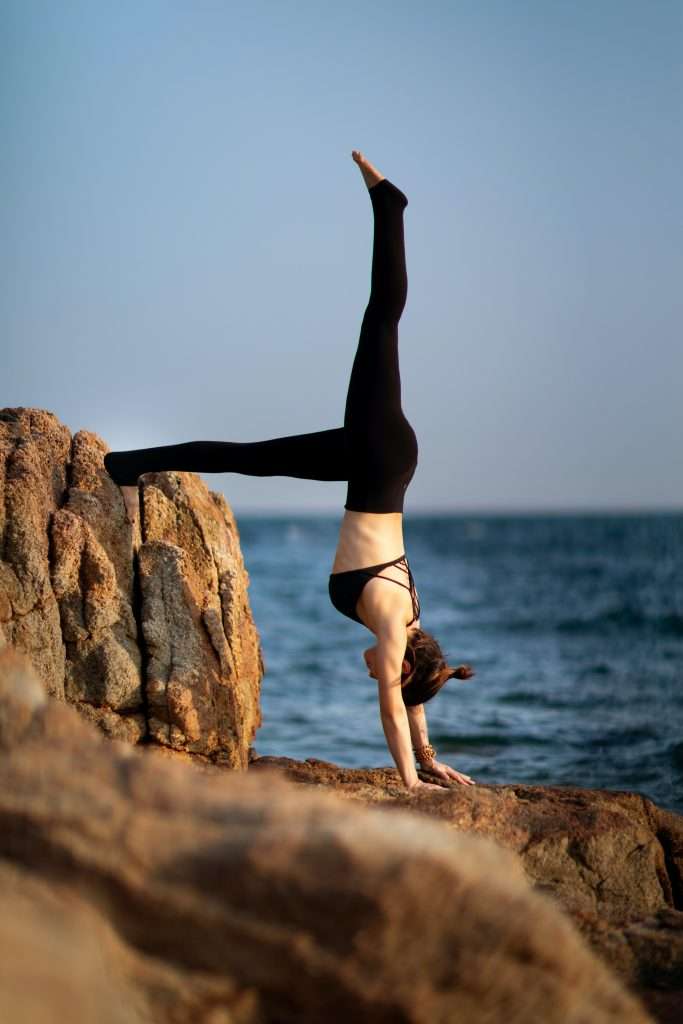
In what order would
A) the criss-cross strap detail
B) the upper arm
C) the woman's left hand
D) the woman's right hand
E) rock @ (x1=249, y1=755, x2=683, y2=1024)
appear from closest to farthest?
rock @ (x1=249, y1=755, x2=683, y2=1024)
the upper arm
the woman's right hand
the criss-cross strap detail
the woman's left hand

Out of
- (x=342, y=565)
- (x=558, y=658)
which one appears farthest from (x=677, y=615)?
(x=342, y=565)

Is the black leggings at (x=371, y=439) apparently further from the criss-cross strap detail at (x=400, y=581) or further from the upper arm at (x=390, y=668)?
the upper arm at (x=390, y=668)

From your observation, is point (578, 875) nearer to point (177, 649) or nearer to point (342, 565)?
point (342, 565)

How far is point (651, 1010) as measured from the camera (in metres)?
3.65

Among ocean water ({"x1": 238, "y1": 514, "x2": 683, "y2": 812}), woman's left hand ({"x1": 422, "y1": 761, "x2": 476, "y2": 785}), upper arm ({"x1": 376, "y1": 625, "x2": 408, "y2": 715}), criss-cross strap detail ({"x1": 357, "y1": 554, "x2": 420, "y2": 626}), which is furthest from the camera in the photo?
ocean water ({"x1": 238, "y1": 514, "x2": 683, "y2": 812})

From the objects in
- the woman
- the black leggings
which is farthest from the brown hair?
the black leggings

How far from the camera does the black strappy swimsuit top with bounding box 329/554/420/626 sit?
581cm

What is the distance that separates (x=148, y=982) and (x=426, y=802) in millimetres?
2938

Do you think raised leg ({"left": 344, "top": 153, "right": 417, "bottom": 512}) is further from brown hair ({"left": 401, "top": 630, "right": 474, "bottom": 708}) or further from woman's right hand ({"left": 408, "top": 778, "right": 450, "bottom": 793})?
woman's right hand ({"left": 408, "top": 778, "right": 450, "bottom": 793})

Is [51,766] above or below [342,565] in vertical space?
below

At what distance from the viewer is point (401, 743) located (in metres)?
5.64

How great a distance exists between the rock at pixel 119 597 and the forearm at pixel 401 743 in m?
1.07

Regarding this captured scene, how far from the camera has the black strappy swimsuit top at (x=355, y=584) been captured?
5809 mm

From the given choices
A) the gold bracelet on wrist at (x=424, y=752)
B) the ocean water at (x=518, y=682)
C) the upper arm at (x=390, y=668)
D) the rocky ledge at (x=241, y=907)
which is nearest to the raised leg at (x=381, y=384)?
the upper arm at (x=390, y=668)
